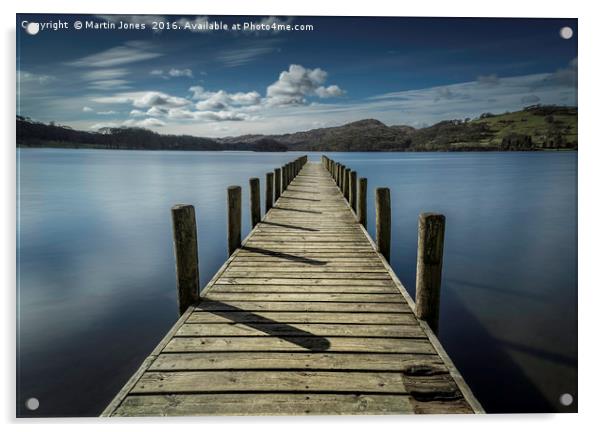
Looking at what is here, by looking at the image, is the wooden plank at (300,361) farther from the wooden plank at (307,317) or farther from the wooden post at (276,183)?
the wooden post at (276,183)

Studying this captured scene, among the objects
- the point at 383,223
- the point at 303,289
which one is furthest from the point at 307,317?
the point at 383,223

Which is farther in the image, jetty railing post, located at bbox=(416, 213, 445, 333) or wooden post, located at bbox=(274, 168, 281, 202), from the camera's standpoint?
wooden post, located at bbox=(274, 168, 281, 202)

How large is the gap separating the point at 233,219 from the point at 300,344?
10.6 feet

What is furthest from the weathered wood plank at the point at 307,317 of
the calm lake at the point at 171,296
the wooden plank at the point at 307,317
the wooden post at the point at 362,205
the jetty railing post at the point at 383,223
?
the wooden post at the point at 362,205

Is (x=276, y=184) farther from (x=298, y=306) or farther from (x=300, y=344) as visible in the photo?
(x=300, y=344)

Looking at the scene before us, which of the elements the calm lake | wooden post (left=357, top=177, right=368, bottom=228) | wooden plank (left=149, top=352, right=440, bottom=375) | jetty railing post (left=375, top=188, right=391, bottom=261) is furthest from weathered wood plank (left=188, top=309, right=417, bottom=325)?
wooden post (left=357, top=177, right=368, bottom=228)

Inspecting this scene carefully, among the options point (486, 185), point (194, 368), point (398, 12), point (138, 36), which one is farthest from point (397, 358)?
point (486, 185)

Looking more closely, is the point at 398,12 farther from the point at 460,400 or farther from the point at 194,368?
the point at 194,368

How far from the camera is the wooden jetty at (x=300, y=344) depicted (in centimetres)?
237

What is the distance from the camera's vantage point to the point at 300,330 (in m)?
3.18

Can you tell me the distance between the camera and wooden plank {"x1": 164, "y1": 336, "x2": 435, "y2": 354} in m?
2.90

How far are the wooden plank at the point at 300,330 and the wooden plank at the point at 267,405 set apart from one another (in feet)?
2.42

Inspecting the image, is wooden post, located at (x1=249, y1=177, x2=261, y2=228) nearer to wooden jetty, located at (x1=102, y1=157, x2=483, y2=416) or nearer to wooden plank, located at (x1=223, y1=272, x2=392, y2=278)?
wooden jetty, located at (x1=102, y1=157, x2=483, y2=416)

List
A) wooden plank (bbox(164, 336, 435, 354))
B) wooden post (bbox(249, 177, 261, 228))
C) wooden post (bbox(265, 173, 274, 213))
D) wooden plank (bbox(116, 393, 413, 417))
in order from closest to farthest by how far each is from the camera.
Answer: wooden plank (bbox(116, 393, 413, 417)), wooden plank (bbox(164, 336, 435, 354)), wooden post (bbox(249, 177, 261, 228)), wooden post (bbox(265, 173, 274, 213))
